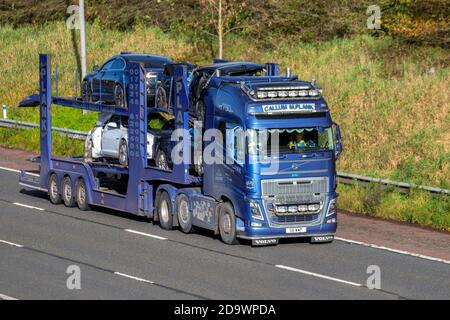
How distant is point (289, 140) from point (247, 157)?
0.96 meters

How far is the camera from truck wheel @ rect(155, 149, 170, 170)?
23875 mm

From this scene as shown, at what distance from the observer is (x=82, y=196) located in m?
26.7

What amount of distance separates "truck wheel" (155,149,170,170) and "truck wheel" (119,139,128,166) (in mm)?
1425

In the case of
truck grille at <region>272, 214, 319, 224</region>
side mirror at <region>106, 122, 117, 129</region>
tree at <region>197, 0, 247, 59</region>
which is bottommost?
truck grille at <region>272, 214, 319, 224</region>

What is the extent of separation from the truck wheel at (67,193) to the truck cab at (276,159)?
640 cm

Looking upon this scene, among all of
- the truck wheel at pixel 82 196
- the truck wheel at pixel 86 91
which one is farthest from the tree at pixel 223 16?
the truck wheel at pixel 82 196

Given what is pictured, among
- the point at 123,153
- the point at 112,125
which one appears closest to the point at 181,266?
the point at 123,153

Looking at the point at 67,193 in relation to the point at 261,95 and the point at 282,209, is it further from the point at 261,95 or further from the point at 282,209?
the point at 261,95

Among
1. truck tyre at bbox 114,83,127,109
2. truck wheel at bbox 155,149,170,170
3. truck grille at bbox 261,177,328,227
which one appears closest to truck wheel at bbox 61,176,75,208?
truck tyre at bbox 114,83,127,109

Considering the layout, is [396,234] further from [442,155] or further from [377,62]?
[377,62]

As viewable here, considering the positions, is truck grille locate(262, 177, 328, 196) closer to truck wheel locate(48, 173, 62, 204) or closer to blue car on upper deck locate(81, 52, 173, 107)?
blue car on upper deck locate(81, 52, 173, 107)

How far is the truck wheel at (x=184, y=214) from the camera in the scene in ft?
75.5

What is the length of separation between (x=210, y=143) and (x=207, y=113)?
0.68 m

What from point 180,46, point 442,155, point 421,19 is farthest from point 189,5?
point 442,155
